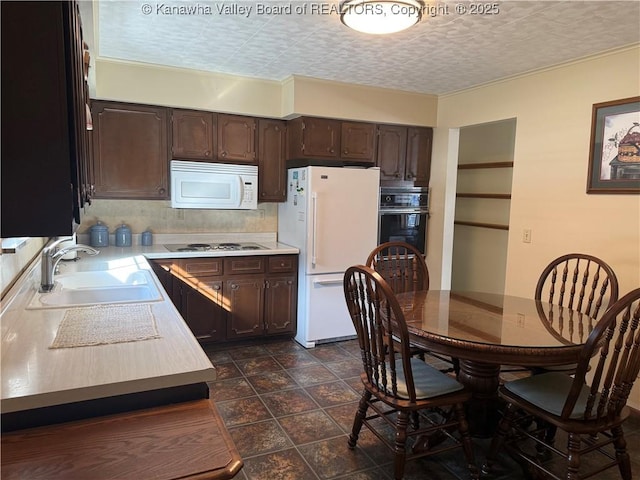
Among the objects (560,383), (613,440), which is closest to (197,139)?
(560,383)

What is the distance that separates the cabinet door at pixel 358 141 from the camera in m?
4.21

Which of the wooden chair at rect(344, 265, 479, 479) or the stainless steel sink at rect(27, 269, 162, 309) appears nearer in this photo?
the wooden chair at rect(344, 265, 479, 479)

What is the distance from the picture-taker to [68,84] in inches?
42.6

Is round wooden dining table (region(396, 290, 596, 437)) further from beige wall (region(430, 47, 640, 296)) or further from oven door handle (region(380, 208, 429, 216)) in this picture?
oven door handle (region(380, 208, 429, 216))

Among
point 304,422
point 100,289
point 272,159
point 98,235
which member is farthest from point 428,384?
point 98,235

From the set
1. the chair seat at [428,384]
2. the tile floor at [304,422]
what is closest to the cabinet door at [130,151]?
the tile floor at [304,422]

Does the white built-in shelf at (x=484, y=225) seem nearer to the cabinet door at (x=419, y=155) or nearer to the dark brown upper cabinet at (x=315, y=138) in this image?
the cabinet door at (x=419, y=155)

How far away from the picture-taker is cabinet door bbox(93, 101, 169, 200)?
3.61 m

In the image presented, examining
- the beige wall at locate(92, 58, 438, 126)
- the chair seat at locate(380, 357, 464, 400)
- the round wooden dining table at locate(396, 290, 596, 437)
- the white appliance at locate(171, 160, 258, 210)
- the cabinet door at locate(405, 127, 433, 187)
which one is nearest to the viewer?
the round wooden dining table at locate(396, 290, 596, 437)

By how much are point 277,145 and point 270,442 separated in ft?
8.79

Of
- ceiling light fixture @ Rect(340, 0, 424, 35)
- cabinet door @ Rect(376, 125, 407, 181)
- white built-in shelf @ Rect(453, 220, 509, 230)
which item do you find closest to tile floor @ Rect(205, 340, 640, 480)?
cabinet door @ Rect(376, 125, 407, 181)

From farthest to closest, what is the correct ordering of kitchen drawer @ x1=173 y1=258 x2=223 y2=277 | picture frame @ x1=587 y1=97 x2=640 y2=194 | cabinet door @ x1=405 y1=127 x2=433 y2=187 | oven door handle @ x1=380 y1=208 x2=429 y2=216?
cabinet door @ x1=405 y1=127 x2=433 y2=187
oven door handle @ x1=380 y1=208 x2=429 y2=216
kitchen drawer @ x1=173 y1=258 x2=223 y2=277
picture frame @ x1=587 y1=97 x2=640 y2=194

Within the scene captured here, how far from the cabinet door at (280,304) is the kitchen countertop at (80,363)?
2.12 m

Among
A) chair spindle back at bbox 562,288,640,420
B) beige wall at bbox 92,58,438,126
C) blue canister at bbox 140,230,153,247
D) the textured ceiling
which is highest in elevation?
the textured ceiling
